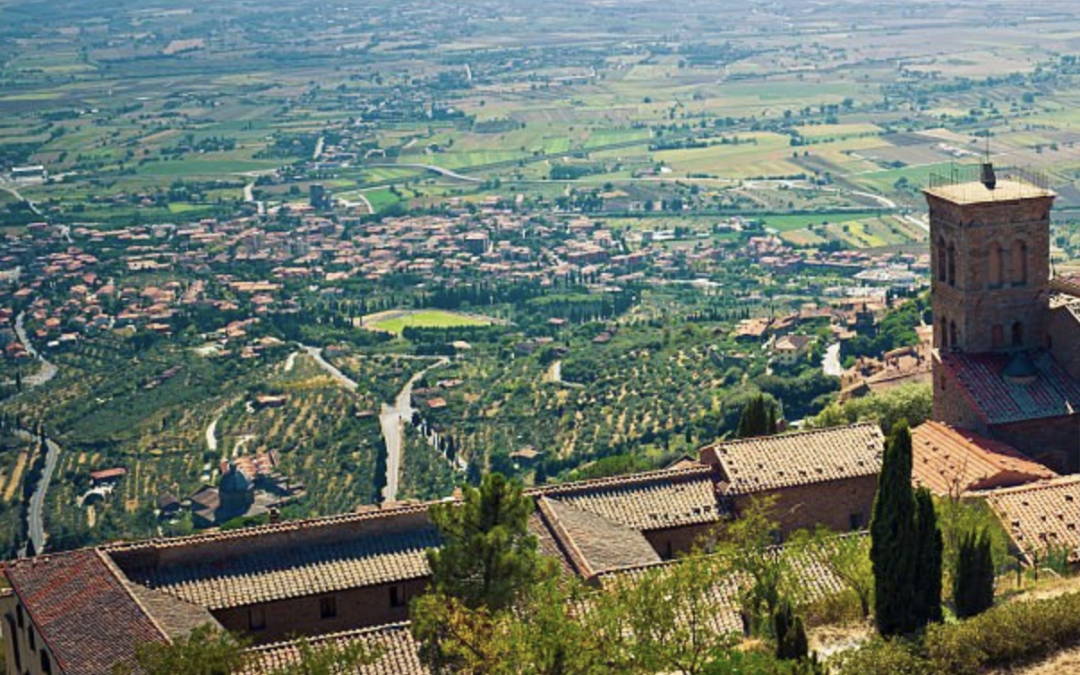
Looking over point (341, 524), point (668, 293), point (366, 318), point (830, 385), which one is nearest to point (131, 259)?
point (366, 318)

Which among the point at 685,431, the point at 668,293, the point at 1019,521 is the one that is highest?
the point at 1019,521

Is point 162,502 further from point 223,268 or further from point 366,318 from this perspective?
point 223,268

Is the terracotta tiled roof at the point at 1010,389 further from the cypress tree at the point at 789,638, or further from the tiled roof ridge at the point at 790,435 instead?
the cypress tree at the point at 789,638

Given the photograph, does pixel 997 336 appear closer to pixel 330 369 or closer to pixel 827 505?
pixel 827 505

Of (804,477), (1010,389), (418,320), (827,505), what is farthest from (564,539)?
(418,320)

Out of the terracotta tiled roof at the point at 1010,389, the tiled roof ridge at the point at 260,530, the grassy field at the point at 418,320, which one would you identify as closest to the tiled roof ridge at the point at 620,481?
the tiled roof ridge at the point at 260,530

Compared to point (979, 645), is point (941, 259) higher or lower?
higher

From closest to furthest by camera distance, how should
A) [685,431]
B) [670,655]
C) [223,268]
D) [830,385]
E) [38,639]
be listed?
[670,655], [38,639], [830,385], [685,431], [223,268]
